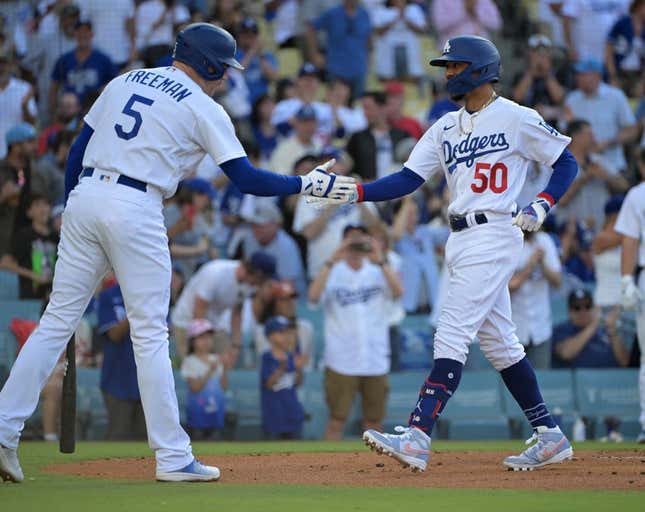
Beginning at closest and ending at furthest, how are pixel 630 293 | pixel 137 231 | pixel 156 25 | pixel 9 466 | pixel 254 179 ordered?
pixel 137 231
pixel 9 466
pixel 254 179
pixel 630 293
pixel 156 25

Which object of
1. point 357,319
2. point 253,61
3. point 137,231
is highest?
point 253,61

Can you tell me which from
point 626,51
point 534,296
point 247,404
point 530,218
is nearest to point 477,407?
point 534,296

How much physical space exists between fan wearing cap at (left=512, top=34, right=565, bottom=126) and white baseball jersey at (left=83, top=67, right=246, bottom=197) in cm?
942

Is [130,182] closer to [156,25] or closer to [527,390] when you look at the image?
[527,390]

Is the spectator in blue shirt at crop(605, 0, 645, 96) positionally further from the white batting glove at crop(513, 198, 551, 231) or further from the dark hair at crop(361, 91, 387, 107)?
the white batting glove at crop(513, 198, 551, 231)

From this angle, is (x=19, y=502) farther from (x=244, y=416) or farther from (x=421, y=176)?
(x=244, y=416)

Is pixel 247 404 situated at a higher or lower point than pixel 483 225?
lower

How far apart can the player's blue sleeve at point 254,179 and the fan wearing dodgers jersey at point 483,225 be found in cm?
77

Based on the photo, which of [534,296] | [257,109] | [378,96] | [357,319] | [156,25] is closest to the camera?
[357,319]

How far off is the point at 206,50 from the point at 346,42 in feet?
30.4

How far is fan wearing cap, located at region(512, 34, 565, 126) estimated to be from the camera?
50.4ft

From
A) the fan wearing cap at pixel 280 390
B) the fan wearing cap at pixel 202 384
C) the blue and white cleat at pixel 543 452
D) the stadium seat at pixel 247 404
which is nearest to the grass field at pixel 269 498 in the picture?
the blue and white cleat at pixel 543 452

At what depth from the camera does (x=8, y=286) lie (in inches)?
463

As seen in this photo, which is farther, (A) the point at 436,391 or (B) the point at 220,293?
(B) the point at 220,293
